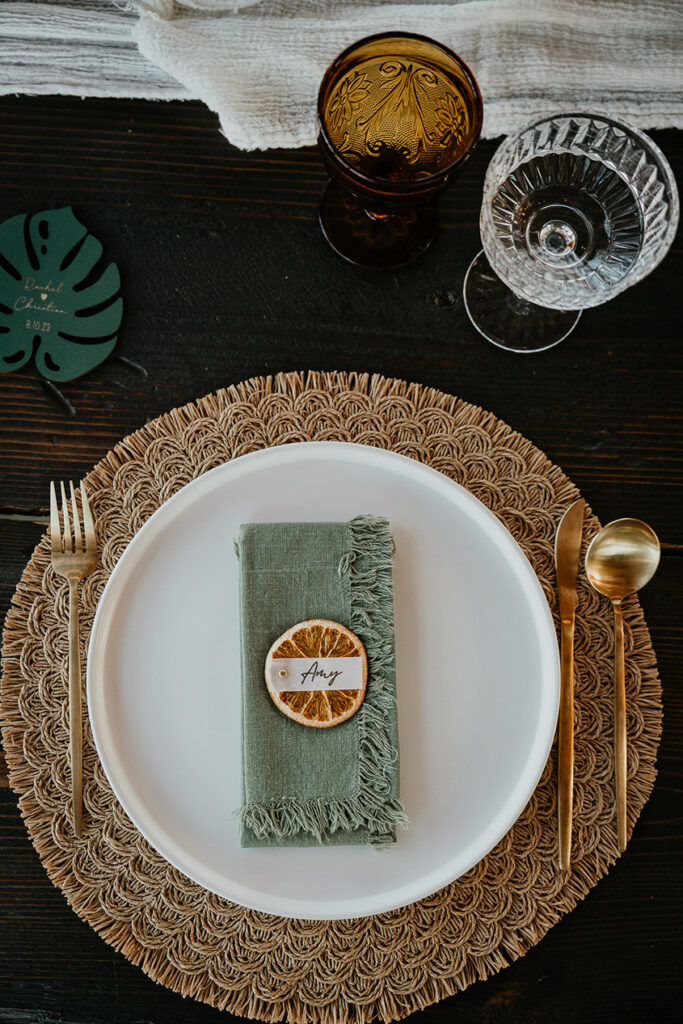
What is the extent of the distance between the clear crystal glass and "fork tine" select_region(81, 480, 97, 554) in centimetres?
46

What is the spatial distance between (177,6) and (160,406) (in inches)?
17.8

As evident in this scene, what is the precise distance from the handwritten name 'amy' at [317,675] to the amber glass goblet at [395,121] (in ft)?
1.44

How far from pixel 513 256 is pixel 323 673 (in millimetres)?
462

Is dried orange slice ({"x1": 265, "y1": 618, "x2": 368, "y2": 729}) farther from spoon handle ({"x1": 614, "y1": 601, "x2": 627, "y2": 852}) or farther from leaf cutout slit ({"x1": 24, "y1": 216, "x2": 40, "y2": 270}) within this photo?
leaf cutout slit ({"x1": 24, "y1": 216, "x2": 40, "y2": 270})

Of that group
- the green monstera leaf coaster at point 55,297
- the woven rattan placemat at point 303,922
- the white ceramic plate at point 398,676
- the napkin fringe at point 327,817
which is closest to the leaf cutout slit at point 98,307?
the green monstera leaf coaster at point 55,297

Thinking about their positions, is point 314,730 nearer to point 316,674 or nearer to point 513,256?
point 316,674

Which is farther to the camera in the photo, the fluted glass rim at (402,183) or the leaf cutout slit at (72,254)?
the leaf cutout slit at (72,254)

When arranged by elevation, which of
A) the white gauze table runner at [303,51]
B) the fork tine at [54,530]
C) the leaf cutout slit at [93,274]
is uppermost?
the white gauze table runner at [303,51]

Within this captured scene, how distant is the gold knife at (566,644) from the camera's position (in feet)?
2.50

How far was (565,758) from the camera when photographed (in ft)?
2.51

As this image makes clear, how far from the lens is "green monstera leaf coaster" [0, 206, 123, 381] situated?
2.71 ft

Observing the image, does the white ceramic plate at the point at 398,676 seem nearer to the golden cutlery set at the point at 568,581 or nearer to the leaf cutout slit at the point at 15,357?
the golden cutlery set at the point at 568,581

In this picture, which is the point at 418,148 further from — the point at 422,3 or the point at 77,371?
the point at 77,371

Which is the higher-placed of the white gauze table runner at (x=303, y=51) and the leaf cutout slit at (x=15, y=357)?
the white gauze table runner at (x=303, y=51)
